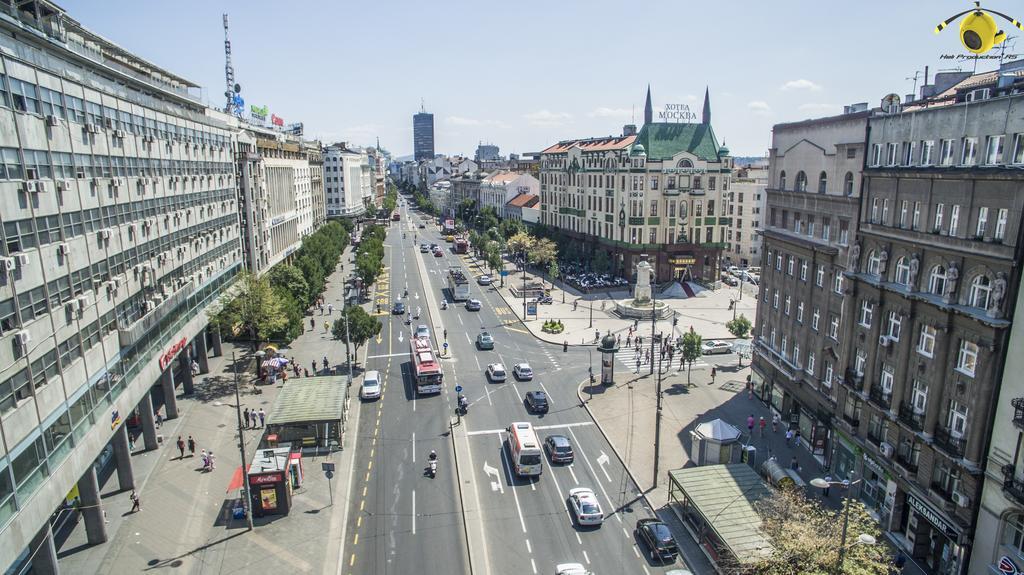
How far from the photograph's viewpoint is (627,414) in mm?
49750

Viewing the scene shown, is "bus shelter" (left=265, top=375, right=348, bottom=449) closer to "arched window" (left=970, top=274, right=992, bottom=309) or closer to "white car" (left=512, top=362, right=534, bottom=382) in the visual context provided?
"white car" (left=512, top=362, right=534, bottom=382)

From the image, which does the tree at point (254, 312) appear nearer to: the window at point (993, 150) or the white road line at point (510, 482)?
the white road line at point (510, 482)

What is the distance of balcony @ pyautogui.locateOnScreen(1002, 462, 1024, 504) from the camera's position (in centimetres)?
2522

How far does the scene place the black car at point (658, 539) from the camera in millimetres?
31000

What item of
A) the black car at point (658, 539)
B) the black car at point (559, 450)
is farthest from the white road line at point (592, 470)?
the black car at point (658, 539)

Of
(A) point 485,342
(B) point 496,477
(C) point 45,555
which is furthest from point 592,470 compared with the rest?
(A) point 485,342

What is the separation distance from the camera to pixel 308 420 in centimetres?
4234

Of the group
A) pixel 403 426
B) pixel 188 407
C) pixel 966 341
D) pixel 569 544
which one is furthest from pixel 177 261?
pixel 966 341

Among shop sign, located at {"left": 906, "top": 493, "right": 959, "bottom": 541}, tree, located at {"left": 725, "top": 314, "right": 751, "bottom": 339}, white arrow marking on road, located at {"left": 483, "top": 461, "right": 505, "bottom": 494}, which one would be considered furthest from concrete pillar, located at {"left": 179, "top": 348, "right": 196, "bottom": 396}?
tree, located at {"left": 725, "top": 314, "right": 751, "bottom": 339}

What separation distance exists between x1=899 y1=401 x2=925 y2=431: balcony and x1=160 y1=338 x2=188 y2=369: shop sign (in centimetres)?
4621

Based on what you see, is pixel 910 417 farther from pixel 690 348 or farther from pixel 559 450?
pixel 690 348

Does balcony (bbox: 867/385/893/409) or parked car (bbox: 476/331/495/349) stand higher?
balcony (bbox: 867/385/893/409)

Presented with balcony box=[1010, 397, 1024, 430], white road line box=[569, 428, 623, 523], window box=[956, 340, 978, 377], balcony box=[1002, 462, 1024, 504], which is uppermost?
window box=[956, 340, 978, 377]

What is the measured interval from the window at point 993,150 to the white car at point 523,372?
39.1m
